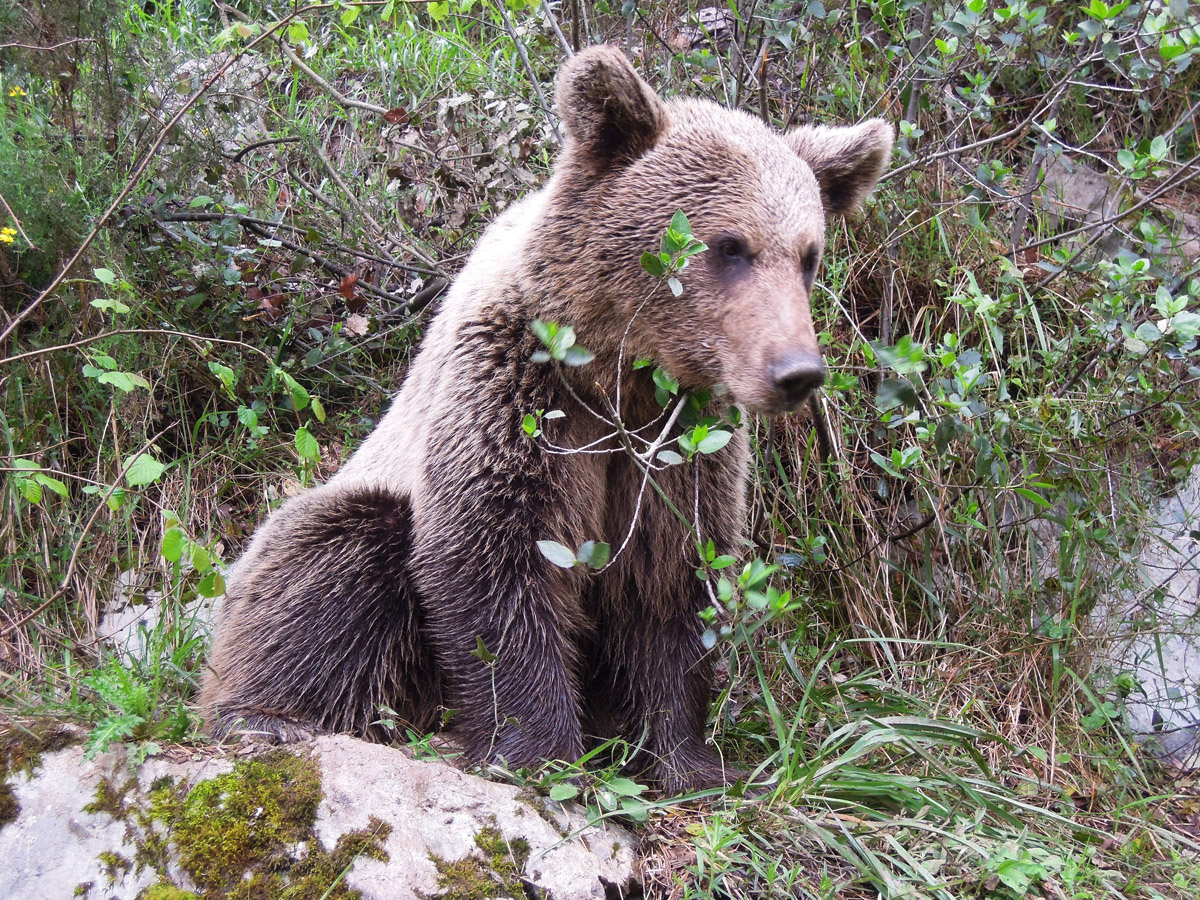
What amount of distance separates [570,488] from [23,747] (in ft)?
6.04

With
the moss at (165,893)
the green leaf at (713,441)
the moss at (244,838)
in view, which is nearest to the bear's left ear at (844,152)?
the green leaf at (713,441)

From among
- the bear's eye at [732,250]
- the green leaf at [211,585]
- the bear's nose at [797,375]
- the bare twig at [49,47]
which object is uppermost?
the bare twig at [49,47]

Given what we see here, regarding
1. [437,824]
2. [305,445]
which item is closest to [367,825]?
[437,824]

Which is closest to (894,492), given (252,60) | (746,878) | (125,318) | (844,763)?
(844,763)

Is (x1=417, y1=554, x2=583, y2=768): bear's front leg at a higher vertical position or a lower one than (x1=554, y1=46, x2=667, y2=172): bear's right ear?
lower

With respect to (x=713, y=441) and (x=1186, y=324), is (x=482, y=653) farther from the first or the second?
(x=1186, y=324)

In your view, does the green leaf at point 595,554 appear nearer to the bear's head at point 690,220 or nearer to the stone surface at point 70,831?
the bear's head at point 690,220

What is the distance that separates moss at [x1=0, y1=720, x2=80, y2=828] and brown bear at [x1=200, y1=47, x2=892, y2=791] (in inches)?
Answer: 28.8

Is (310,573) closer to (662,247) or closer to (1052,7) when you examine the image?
(662,247)

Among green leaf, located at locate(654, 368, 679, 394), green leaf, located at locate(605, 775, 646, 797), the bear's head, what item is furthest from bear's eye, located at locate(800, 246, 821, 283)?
green leaf, located at locate(605, 775, 646, 797)

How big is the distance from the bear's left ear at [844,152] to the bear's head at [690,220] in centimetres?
20

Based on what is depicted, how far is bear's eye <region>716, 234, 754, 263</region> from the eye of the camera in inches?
133

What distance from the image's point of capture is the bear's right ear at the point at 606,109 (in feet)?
11.1

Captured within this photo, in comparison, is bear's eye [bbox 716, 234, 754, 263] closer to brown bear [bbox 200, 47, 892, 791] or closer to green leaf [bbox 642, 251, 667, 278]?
brown bear [bbox 200, 47, 892, 791]
